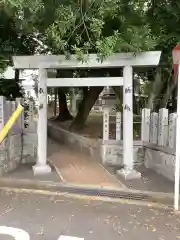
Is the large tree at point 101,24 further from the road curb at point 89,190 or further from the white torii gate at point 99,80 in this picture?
the road curb at point 89,190

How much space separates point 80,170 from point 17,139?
1.89m

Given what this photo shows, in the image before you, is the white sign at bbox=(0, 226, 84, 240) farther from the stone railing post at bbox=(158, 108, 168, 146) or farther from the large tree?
the stone railing post at bbox=(158, 108, 168, 146)

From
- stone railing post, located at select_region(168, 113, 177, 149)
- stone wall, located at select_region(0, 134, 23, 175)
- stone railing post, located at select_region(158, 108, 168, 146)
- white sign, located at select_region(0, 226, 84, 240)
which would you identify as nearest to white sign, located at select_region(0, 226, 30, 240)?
white sign, located at select_region(0, 226, 84, 240)

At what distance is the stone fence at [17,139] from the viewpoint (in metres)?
8.15

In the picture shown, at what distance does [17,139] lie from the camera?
9164mm

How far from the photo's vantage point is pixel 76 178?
25.4 ft

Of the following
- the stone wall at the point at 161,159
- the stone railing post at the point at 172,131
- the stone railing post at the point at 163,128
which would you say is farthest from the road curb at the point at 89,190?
the stone railing post at the point at 163,128

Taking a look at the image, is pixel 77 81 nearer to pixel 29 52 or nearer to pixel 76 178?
pixel 76 178

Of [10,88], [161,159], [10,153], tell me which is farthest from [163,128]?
[10,88]

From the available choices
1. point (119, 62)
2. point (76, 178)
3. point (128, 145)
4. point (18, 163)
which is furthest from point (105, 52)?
point (18, 163)

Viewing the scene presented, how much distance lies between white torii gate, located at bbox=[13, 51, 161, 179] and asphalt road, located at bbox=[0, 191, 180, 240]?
1.72 m

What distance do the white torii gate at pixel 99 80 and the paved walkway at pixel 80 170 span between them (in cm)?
46

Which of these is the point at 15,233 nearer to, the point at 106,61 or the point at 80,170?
the point at 80,170

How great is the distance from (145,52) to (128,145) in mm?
2030
